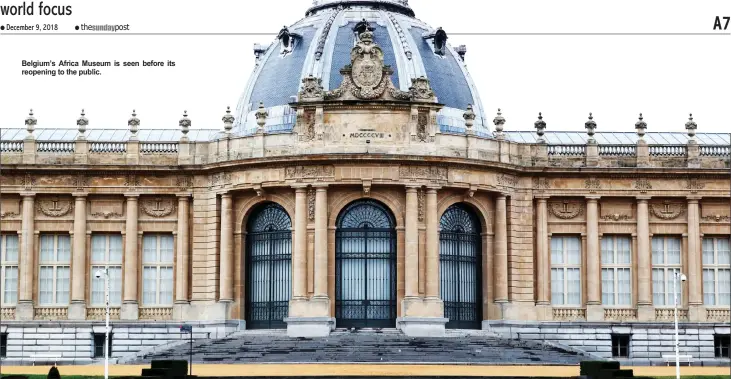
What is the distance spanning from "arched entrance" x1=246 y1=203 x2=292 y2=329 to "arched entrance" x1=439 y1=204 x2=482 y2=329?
701 cm

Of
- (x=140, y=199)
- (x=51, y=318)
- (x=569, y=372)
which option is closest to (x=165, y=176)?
(x=140, y=199)

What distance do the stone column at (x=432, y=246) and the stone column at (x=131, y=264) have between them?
1387 centimetres

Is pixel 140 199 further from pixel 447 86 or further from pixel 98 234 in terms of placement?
pixel 447 86

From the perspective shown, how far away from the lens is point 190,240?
68.4 m

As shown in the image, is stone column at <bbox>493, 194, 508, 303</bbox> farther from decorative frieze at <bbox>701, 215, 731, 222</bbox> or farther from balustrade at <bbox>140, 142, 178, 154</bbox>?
balustrade at <bbox>140, 142, 178, 154</bbox>

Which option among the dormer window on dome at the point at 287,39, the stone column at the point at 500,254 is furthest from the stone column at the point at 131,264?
the stone column at the point at 500,254

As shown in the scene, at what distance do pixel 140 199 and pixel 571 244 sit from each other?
67.1 ft

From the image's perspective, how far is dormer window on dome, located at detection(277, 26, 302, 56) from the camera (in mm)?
71062

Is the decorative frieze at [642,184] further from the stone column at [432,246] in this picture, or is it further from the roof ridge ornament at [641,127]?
the stone column at [432,246]

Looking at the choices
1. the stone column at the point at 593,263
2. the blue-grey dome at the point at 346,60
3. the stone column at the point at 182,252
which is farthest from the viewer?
the blue-grey dome at the point at 346,60

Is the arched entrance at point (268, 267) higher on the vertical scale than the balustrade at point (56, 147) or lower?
lower

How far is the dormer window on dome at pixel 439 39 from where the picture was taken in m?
71.3

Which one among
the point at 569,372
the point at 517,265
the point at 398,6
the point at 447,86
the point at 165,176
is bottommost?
the point at 569,372

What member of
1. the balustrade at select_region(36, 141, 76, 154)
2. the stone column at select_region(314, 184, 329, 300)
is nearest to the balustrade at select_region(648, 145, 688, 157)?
the stone column at select_region(314, 184, 329, 300)
